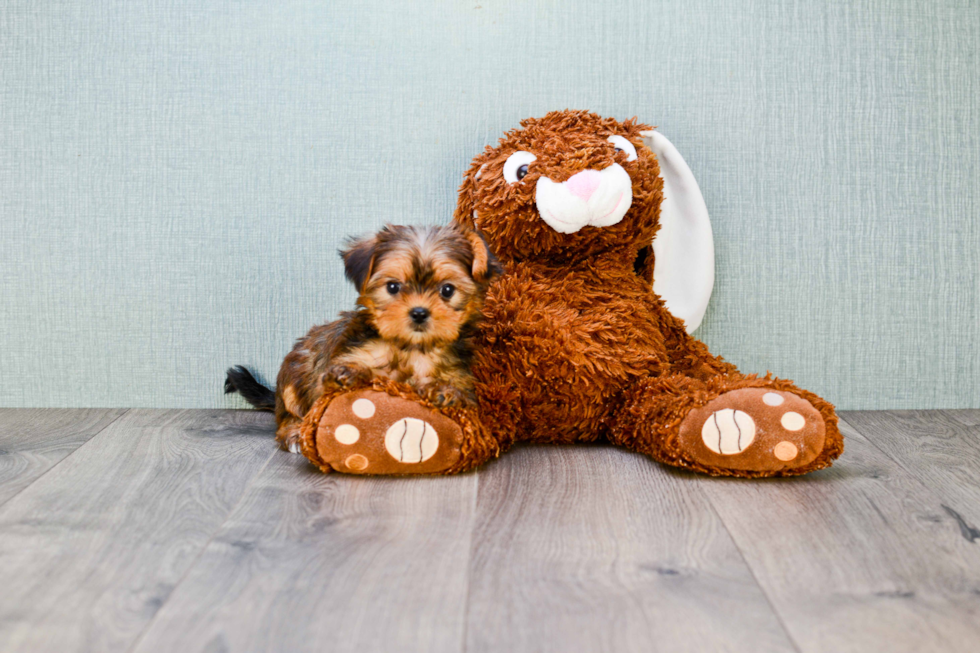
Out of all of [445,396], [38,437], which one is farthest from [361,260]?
[38,437]

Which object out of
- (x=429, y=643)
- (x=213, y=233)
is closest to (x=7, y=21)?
(x=213, y=233)

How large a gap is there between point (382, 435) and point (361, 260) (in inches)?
12.0

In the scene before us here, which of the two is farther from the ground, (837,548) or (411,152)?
(411,152)

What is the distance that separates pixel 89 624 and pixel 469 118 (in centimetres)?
137

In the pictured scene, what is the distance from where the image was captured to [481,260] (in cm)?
133

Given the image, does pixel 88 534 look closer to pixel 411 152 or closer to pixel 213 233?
pixel 213 233

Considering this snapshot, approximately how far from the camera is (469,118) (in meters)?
1.85

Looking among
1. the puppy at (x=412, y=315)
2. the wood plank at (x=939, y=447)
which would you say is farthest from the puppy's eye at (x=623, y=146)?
the wood plank at (x=939, y=447)

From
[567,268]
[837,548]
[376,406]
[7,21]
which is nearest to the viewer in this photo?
[837,548]

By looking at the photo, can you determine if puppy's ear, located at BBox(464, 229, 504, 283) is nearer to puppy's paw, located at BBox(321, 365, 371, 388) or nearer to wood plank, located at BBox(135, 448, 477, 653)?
puppy's paw, located at BBox(321, 365, 371, 388)

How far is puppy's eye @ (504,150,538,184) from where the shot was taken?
1.57 meters

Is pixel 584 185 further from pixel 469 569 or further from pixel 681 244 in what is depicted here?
pixel 469 569

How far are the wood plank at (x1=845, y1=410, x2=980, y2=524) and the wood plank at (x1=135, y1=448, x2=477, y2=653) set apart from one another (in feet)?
2.60

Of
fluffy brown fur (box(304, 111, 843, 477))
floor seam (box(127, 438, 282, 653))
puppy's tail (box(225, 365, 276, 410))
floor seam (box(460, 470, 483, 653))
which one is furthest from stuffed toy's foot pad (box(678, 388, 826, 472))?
puppy's tail (box(225, 365, 276, 410))
